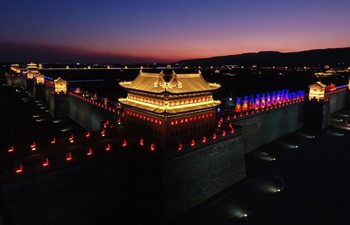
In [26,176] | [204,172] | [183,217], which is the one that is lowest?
[183,217]

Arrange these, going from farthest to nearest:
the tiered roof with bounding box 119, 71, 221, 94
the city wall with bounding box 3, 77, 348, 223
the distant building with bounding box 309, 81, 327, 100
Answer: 1. the distant building with bounding box 309, 81, 327, 100
2. the tiered roof with bounding box 119, 71, 221, 94
3. the city wall with bounding box 3, 77, 348, 223

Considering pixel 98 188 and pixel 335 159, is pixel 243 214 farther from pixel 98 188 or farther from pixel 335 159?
pixel 335 159

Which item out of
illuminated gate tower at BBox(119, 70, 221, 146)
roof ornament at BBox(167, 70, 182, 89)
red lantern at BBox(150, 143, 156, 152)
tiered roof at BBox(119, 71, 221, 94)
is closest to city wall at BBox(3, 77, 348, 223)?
red lantern at BBox(150, 143, 156, 152)

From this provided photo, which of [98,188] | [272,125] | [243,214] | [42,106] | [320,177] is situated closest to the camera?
[98,188]

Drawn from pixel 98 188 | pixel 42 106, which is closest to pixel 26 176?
pixel 98 188

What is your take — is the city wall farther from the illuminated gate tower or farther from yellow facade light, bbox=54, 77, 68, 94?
Answer: yellow facade light, bbox=54, 77, 68, 94

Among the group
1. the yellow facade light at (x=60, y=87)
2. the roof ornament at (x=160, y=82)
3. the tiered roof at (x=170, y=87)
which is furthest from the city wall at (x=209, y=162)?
the yellow facade light at (x=60, y=87)

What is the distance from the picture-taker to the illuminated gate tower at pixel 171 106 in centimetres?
1738

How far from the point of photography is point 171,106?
57.4 ft

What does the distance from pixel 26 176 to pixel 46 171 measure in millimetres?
905

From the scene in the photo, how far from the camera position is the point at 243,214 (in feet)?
53.3

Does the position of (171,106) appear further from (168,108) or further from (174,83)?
(174,83)

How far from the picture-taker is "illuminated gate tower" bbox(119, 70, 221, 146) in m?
17.4

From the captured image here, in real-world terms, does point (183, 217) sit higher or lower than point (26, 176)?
lower
